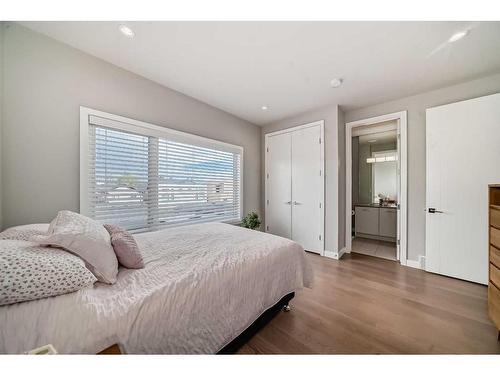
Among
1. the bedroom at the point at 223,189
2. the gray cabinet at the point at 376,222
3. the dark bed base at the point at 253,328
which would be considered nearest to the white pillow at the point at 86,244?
the bedroom at the point at 223,189

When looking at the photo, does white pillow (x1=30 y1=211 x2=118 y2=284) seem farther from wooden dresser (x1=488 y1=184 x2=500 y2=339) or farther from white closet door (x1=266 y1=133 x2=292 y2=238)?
white closet door (x1=266 y1=133 x2=292 y2=238)

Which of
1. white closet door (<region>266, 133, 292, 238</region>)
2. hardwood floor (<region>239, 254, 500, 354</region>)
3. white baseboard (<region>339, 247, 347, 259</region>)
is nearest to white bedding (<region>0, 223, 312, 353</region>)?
hardwood floor (<region>239, 254, 500, 354</region>)

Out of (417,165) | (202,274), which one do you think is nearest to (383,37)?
(417,165)

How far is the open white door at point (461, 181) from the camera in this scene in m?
2.10

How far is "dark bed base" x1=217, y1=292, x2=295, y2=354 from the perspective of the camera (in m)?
1.19

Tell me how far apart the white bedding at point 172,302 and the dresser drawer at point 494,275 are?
1.31m

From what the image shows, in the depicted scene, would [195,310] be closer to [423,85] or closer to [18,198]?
[18,198]

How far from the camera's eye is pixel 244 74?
219 cm

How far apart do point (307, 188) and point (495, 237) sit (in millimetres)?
2160

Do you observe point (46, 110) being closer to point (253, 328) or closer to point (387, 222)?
point (253, 328)

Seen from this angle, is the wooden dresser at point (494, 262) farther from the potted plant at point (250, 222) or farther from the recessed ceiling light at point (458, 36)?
the potted plant at point (250, 222)

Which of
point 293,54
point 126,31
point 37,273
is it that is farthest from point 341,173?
point 37,273

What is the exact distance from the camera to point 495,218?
54.6 inches
